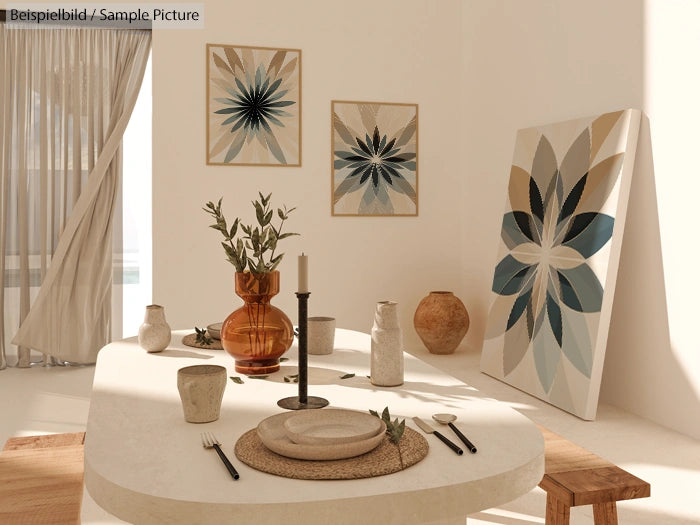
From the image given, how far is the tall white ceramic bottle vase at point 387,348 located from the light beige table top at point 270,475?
0.10 feet

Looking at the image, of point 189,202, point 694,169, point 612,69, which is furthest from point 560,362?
point 189,202

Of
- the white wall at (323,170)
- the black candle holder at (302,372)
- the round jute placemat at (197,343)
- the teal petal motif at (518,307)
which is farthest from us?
the white wall at (323,170)

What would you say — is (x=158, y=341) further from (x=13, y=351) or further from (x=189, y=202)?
(x=13, y=351)

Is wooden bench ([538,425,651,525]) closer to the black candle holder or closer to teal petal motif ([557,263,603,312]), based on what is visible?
the black candle holder

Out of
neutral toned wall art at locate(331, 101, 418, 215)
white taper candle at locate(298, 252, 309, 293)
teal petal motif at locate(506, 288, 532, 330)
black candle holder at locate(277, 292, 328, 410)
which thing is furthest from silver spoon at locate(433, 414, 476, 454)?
neutral toned wall art at locate(331, 101, 418, 215)

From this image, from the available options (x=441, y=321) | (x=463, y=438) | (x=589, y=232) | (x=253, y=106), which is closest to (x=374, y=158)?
(x=253, y=106)

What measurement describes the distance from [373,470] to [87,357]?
13.4 ft

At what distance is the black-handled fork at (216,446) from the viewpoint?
3.85 feet

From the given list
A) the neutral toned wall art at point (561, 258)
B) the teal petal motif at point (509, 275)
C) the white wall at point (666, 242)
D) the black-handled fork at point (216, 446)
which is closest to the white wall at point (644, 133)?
the white wall at point (666, 242)

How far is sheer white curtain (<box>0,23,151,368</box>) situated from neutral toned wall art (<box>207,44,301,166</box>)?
54 cm

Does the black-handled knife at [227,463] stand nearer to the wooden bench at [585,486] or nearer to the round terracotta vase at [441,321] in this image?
the wooden bench at [585,486]

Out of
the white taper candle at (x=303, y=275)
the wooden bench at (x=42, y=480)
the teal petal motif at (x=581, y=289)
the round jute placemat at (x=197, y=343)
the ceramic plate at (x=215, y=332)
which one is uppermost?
the white taper candle at (x=303, y=275)

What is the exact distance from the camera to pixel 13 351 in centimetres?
481

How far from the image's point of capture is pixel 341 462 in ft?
4.04
